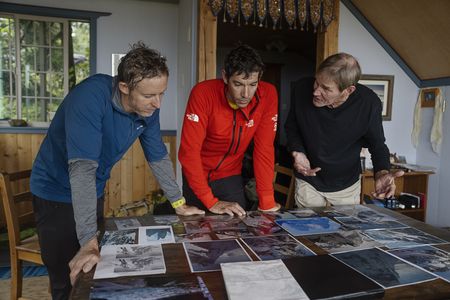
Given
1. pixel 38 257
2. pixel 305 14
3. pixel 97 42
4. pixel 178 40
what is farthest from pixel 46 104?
pixel 305 14

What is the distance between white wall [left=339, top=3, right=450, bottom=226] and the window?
292cm

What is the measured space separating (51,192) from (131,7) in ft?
10.8

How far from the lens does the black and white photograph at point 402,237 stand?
1.29 m

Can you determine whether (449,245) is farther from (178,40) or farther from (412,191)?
(178,40)

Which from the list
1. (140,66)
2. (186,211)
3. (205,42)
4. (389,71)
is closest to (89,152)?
(140,66)

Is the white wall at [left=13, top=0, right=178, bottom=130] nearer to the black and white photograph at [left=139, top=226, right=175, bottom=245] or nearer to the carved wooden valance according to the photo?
the carved wooden valance

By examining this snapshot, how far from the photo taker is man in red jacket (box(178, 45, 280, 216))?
1563mm

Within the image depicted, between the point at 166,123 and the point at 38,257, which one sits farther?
the point at 166,123

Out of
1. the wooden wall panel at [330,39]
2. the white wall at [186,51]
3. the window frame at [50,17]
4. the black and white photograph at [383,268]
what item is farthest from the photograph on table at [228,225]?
the window frame at [50,17]

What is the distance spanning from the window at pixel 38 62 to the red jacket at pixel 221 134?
9.92 ft

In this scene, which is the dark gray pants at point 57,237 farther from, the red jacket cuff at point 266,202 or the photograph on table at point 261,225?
the red jacket cuff at point 266,202

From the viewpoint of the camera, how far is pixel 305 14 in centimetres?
343

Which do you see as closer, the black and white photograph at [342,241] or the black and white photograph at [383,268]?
the black and white photograph at [383,268]

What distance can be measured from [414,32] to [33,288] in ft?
13.0
